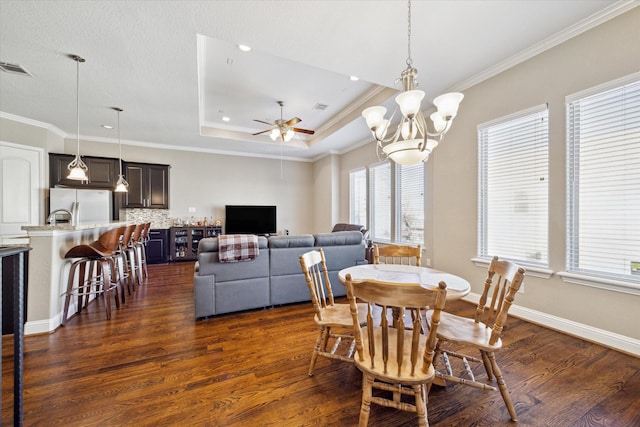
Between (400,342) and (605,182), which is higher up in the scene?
(605,182)

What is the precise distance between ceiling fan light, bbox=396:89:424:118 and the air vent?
439 centimetres

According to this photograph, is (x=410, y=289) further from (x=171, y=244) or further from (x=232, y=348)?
(x=171, y=244)

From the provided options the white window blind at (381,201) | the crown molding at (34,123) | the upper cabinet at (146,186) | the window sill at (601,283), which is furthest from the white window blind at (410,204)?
the crown molding at (34,123)

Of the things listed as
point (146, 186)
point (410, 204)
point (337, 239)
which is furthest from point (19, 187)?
point (410, 204)

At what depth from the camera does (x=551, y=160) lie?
9.09 ft

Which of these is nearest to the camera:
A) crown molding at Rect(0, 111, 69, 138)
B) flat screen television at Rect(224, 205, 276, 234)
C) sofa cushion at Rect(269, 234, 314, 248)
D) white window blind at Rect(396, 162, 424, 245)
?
sofa cushion at Rect(269, 234, 314, 248)

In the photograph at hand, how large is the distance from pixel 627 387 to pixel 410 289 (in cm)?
203

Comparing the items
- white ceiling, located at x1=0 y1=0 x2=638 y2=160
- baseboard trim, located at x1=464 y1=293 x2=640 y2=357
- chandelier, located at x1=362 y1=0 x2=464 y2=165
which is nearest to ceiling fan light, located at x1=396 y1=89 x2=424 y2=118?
chandelier, located at x1=362 y1=0 x2=464 y2=165

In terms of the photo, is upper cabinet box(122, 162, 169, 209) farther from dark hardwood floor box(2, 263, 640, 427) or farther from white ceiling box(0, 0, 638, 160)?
dark hardwood floor box(2, 263, 640, 427)

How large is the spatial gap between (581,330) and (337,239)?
106 inches

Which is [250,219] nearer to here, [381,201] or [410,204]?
[381,201]

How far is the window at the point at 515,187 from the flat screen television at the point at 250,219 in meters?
5.25

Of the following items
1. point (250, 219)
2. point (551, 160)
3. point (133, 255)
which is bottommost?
point (133, 255)

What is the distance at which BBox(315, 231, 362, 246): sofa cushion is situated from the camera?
12.0 ft
